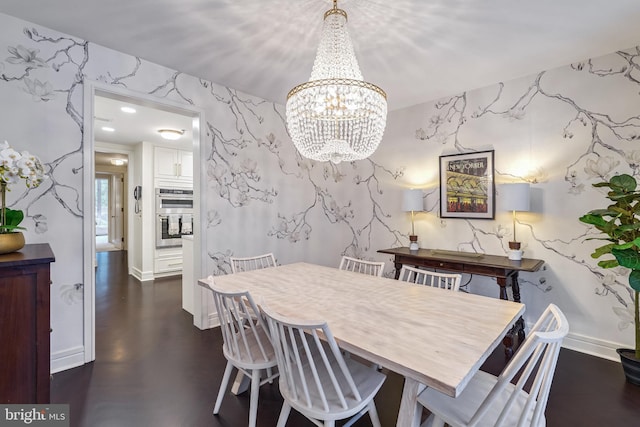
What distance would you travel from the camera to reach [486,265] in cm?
248

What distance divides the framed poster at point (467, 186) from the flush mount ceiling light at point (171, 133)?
146 inches

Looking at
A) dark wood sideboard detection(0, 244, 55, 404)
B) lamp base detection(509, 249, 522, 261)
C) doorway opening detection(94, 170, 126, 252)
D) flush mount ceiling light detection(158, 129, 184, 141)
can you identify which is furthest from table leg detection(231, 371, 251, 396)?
doorway opening detection(94, 170, 126, 252)

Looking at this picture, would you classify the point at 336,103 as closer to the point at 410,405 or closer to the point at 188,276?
the point at 410,405

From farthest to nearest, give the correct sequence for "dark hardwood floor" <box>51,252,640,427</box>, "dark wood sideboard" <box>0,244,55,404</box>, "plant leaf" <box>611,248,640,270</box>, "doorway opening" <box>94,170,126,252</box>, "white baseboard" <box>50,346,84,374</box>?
"doorway opening" <box>94,170,126,252</box> → "white baseboard" <box>50,346,84,374</box> → "plant leaf" <box>611,248,640,270</box> → "dark hardwood floor" <box>51,252,640,427</box> → "dark wood sideboard" <box>0,244,55,404</box>

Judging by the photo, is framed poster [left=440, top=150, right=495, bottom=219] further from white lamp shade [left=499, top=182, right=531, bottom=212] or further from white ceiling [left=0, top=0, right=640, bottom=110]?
white ceiling [left=0, top=0, right=640, bottom=110]

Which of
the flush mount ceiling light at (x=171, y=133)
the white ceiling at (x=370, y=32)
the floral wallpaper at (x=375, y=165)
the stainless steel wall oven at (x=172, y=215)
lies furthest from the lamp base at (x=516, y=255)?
the stainless steel wall oven at (x=172, y=215)

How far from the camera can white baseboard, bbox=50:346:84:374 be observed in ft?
6.94

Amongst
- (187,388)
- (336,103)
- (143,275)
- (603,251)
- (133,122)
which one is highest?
(133,122)

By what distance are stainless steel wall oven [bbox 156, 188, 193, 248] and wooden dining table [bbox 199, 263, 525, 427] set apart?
3.50m

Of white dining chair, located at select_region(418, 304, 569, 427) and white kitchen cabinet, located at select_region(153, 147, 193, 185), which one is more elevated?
white kitchen cabinet, located at select_region(153, 147, 193, 185)

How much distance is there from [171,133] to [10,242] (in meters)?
3.03

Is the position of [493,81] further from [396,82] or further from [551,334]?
[551,334]

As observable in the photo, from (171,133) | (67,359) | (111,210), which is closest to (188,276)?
(67,359)

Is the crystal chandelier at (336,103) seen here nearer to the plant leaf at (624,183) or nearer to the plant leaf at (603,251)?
the plant leaf at (624,183)
